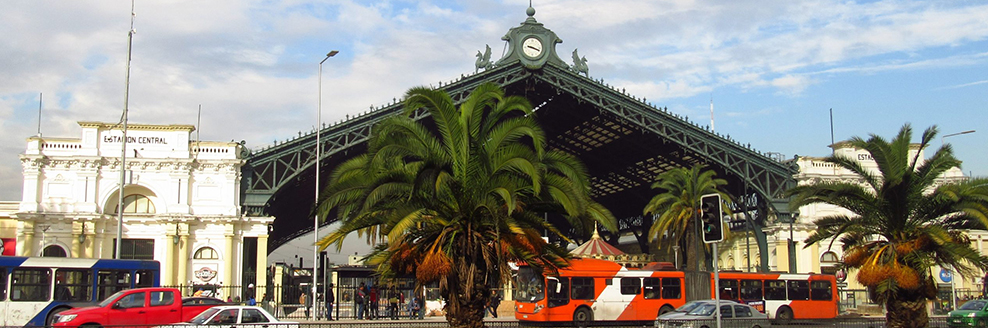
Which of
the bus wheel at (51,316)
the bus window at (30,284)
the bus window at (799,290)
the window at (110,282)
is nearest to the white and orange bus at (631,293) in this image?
the bus window at (799,290)

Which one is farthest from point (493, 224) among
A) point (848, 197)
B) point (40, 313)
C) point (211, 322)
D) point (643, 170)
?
point (643, 170)

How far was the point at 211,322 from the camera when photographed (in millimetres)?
22531

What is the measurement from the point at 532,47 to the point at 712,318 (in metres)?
29.2

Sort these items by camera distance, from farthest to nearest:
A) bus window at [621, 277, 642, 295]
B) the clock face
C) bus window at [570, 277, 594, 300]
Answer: the clock face → bus window at [621, 277, 642, 295] → bus window at [570, 277, 594, 300]

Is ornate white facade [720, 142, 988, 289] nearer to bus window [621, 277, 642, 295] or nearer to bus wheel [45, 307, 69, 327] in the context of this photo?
bus window [621, 277, 642, 295]

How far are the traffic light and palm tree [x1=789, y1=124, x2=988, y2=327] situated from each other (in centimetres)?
839

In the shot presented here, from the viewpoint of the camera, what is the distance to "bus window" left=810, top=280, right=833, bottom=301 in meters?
38.4

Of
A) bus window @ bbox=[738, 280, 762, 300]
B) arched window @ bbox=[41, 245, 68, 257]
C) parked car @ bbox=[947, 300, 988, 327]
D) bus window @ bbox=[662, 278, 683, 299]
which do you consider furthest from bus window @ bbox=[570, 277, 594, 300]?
arched window @ bbox=[41, 245, 68, 257]

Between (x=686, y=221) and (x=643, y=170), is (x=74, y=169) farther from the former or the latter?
(x=643, y=170)

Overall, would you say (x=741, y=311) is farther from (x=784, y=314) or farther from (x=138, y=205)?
(x=138, y=205)

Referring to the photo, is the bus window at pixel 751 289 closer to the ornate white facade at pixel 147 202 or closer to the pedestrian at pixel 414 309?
the pedestrian at pixel 414 309

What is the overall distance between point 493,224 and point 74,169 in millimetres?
35019

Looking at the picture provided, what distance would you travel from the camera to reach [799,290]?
38.2 metres

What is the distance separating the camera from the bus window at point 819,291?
126 feet
